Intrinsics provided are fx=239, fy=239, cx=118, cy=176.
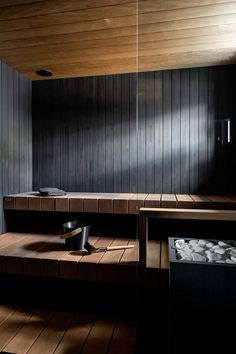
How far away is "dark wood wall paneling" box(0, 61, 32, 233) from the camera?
2.12m

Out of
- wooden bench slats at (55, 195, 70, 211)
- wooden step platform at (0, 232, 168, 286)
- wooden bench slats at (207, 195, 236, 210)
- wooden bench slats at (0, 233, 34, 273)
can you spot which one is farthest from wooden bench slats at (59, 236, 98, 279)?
wooden bench slats at (207, 195, 236, 210)

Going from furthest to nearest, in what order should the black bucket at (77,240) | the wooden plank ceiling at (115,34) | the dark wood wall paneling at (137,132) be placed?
the dark wood wall paneling at (137,132), the black bucket at (77,240), the wooden plank ceiling at (115,34)

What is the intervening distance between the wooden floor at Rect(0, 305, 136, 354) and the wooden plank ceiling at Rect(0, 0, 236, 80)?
1.99 m

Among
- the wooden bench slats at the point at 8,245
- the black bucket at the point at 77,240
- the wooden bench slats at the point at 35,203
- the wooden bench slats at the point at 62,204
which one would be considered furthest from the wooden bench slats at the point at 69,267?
the wooden bench slats at the point at 35,203

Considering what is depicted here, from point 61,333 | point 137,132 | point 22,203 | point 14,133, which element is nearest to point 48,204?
point 22,203

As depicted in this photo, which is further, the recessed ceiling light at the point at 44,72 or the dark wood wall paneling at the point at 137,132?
the recessed ceiling light at the point at 44,72

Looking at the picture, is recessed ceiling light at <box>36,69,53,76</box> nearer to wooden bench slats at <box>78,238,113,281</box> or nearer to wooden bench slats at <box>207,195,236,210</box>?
wooden bench slats at <box>78,238,113,281</box>

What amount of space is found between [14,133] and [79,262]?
4.66 feet

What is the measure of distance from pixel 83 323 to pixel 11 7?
2.06m

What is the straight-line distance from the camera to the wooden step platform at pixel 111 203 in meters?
1.79

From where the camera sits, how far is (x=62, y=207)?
2.01 metres

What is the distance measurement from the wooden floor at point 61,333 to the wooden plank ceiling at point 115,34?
1.99 meters

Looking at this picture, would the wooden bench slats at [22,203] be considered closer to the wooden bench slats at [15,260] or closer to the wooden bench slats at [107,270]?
the wooden bench slats at [15,260]

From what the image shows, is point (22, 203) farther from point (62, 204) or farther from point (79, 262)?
point (79, 262)
